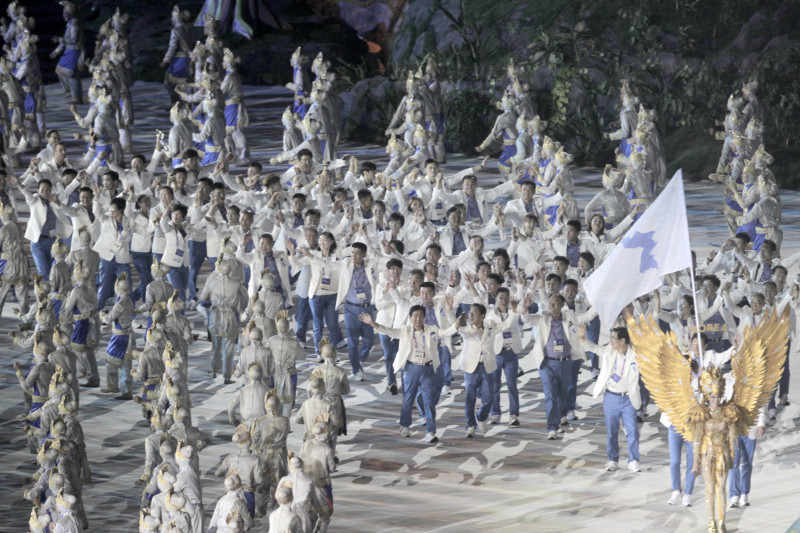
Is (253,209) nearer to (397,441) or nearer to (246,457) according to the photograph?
(397,441)

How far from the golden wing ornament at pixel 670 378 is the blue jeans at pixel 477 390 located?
7.73 ft

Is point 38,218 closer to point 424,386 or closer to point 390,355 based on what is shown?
point 390,355

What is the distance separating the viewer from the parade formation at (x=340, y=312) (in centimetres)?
1259

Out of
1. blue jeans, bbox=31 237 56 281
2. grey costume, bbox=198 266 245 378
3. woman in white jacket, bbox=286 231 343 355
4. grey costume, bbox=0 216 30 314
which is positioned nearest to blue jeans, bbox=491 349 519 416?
woman in white jacket, bbox=286 231 343 355

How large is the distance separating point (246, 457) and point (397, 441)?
101 inches

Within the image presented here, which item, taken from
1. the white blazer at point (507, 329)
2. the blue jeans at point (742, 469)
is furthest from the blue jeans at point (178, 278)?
A: the blue jeans at point (742, 469)

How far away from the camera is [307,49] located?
32.2m

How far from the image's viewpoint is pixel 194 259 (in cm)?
1817

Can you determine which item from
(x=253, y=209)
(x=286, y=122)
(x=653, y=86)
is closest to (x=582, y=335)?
(x=253, y=209)

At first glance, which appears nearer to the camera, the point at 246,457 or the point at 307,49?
the point at 246,457

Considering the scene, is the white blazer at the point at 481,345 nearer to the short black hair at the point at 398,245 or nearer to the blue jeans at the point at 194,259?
the short black hair at the point at 398,245

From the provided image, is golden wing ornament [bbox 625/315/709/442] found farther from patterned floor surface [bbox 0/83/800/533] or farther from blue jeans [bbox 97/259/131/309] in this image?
blue jeans [bbox 97/259/131/309]

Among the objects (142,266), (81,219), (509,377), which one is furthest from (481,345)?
(81,219)

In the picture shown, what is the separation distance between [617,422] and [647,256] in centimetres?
173
